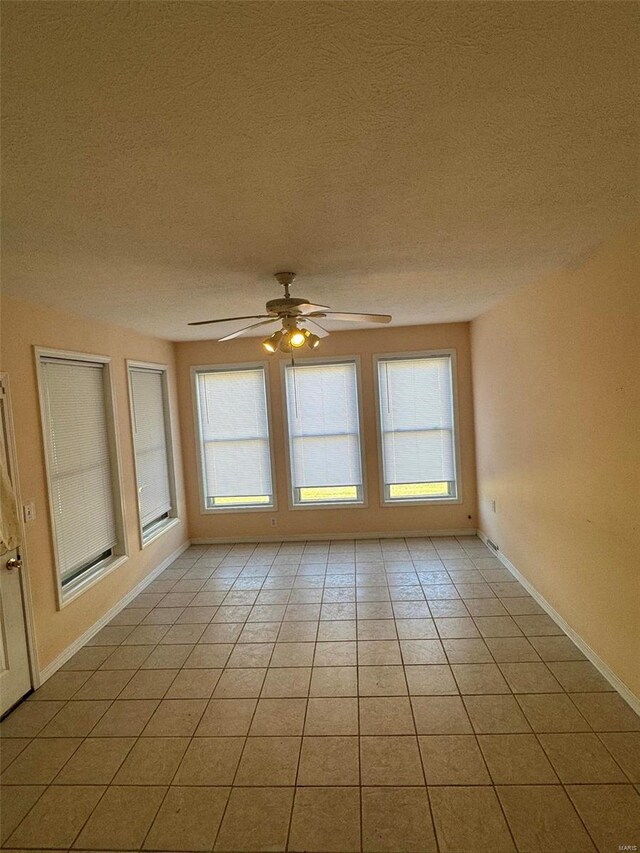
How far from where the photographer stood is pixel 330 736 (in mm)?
2268

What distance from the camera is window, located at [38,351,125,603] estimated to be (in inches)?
124

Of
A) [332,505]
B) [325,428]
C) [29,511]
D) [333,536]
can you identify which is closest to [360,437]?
[325,428]

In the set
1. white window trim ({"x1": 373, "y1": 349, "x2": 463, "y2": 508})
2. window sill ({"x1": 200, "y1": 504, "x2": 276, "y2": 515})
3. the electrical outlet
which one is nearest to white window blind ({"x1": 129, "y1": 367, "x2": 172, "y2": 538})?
window sill ({"x1": 200, "y1": 504, "x2": 276, "y2": 515})

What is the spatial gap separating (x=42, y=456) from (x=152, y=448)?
179 centimetres

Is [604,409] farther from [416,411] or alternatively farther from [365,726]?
[416,411]

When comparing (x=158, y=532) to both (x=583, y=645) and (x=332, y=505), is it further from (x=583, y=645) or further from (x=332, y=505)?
(x=583, y=645)

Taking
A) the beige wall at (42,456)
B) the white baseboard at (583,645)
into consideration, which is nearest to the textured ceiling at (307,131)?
the beige wall at (42,456)

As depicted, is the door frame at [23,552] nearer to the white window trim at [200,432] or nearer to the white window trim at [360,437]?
the white window trim at [200,432]

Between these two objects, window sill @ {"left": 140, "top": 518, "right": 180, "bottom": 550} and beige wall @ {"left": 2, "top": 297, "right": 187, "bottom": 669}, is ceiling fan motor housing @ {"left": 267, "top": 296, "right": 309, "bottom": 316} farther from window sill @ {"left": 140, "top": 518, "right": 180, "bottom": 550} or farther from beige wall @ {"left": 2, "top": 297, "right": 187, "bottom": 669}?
window sill @ {"left": 140, "top": 518, "right": 180, "bottom": 550}

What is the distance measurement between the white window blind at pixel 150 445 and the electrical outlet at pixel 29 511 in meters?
1.43

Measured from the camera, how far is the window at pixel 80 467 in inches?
124

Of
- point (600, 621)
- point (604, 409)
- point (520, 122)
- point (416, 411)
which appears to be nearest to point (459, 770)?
point (600, 621)

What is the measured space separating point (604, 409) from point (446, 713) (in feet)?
6.44

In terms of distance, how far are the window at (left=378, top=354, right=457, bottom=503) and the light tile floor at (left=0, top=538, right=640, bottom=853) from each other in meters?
1.75
